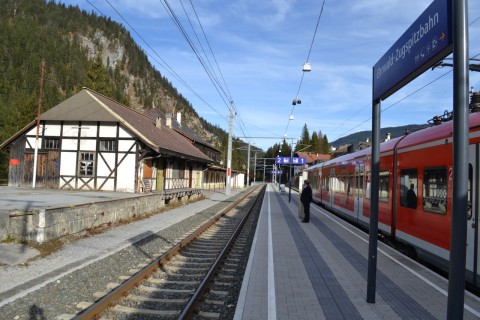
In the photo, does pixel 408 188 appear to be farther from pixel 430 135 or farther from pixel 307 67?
pixel 307 67

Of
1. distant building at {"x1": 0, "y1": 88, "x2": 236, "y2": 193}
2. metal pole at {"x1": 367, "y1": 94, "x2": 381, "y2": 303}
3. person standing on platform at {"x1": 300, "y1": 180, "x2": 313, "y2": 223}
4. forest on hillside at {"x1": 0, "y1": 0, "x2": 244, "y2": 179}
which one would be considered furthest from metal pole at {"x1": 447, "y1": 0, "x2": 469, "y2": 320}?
forest on hillside at {"x1": 0, "y1": 0, "x2": 244, "y2": 179}

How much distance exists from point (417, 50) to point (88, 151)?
2432 cm

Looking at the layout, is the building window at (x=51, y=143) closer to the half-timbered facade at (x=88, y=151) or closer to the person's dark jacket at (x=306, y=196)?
the half-timbered facade at (x=88, y=151)

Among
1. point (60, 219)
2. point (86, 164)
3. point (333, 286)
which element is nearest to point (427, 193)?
point (333, 286)

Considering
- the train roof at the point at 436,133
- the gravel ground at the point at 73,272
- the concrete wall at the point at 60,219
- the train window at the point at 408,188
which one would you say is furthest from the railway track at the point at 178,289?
the train roof at the point at 436,133

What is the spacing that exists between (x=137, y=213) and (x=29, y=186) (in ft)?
44.0

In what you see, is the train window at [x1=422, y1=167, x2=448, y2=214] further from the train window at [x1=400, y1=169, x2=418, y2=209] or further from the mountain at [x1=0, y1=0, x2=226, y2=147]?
the mountain at [x1=0, y1=0, x2=226, y2=147]

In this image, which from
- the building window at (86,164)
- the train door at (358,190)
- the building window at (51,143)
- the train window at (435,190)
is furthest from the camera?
the building window at (51,143)

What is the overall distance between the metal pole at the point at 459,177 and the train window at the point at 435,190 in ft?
14.4

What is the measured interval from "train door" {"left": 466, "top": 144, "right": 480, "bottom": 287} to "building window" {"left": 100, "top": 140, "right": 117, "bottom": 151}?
2210 cm

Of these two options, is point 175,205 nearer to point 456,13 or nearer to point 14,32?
point 456,13

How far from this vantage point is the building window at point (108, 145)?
83.4 ft

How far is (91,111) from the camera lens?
86.0ft

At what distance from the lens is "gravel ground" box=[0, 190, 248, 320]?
5.59m
